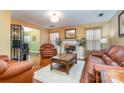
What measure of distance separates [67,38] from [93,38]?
71.5 inches

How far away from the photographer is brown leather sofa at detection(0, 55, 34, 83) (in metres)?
1.51

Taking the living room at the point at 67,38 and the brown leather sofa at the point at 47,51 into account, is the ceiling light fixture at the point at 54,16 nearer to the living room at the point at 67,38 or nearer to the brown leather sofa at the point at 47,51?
the living room at the point at 67,38

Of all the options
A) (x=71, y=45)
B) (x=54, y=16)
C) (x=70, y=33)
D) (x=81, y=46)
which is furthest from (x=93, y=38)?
(x=54, y=16)

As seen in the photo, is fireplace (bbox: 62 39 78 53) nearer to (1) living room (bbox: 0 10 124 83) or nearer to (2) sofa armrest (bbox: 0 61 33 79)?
(1) living room (bbox: 0 10 124 83)

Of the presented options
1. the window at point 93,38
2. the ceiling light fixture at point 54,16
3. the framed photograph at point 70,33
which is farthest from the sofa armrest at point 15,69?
the framed photograph at point 70,33

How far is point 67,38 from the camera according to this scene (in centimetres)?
684

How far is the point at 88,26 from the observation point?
5.95 m

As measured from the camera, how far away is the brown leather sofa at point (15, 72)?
1.51 metres

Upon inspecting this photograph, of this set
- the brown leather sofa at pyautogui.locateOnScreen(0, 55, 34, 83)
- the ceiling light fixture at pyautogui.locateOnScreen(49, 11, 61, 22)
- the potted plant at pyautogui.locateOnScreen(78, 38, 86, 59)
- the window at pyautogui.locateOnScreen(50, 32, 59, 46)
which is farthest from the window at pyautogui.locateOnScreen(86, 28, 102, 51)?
the brown leather sofa at pyautogui.locateOnScreen(0, 55, 34, 83)

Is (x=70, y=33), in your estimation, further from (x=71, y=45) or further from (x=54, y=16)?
(x=54, y=16)
